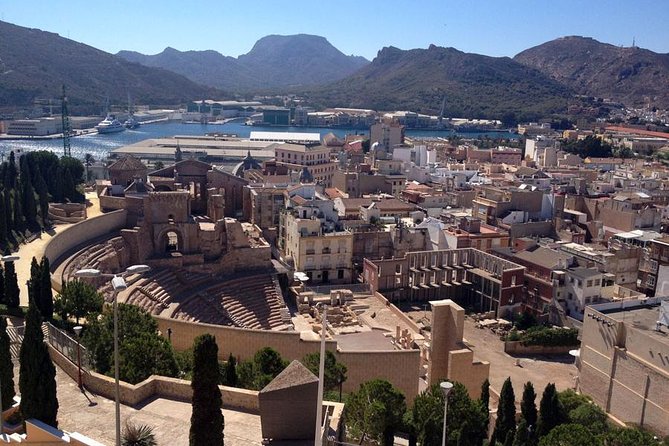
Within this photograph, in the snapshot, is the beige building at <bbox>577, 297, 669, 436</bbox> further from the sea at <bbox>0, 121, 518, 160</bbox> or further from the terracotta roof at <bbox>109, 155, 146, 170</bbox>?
the sea at <bbox>0, 121, 518, 160</bbox>

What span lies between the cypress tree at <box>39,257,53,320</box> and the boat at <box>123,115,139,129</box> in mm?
144673

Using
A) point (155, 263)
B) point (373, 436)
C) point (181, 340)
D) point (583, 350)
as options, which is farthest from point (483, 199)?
point (373, 436)

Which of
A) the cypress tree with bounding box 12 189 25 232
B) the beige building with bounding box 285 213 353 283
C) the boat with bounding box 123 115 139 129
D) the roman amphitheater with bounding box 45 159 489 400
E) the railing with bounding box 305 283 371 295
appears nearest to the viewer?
the roman amphitheater with bounding box 45 159 489 400

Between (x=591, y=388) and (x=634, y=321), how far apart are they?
13.0 feet

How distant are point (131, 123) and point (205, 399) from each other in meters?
162

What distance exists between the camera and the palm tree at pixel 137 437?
1512 cm

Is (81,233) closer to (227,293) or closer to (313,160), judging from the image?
(227,293)

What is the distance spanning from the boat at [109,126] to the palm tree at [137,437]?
142 m

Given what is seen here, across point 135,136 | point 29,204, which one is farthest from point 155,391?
point 135,136

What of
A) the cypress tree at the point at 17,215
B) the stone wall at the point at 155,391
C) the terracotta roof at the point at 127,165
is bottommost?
the stone wall at the point at 155,391

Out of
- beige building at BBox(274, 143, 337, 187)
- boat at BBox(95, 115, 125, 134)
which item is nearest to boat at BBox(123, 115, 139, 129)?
boat at BBox(95, 115, 125, 134)

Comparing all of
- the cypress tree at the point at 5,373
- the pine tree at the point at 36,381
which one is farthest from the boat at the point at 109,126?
the pine tree at the point at 36,381

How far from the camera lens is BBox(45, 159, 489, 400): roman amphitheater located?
29.2m

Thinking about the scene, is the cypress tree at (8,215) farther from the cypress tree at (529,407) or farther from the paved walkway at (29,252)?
the cypress tree at (529,407)
